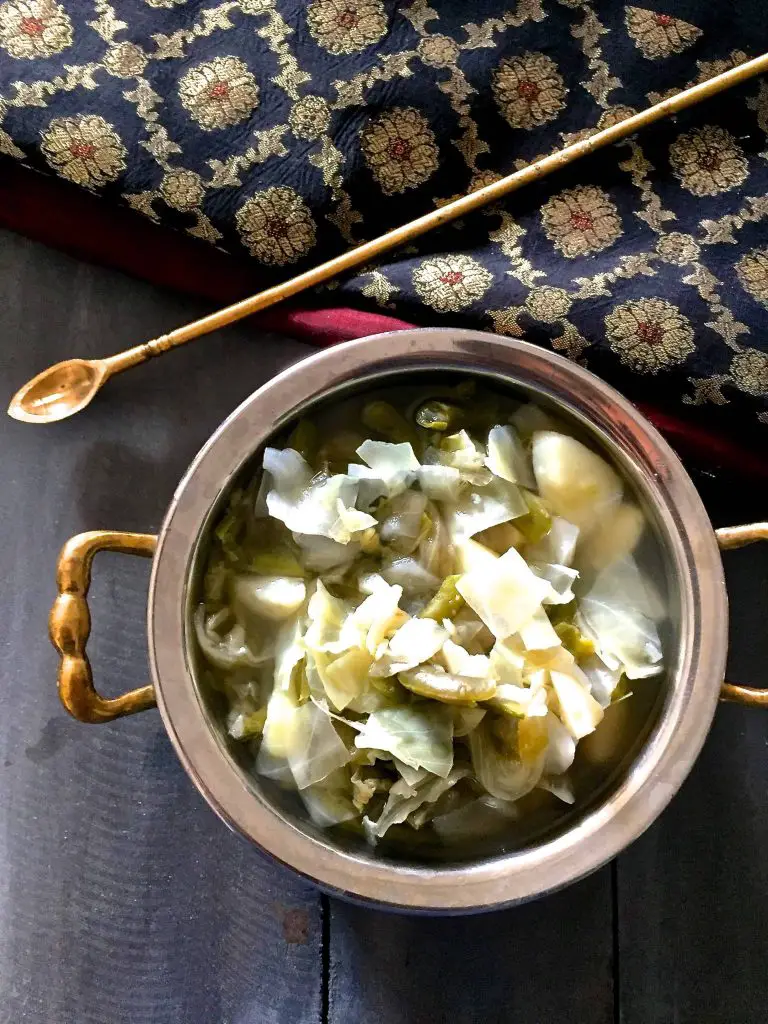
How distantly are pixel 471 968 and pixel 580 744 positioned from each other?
294 mm

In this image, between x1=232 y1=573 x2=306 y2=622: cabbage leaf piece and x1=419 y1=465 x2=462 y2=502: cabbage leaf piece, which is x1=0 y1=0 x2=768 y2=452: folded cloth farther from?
x1=232 y1=573 x2=306 y2=622: cabbage leaf piece

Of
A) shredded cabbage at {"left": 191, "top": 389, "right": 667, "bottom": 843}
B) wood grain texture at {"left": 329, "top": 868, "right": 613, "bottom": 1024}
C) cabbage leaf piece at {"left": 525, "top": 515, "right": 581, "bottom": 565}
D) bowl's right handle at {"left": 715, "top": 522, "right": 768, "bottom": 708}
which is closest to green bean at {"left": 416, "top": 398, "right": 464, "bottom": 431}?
shredded cabbage at {"left": 191, "top": 389, "right": 667, "bottom": 843}

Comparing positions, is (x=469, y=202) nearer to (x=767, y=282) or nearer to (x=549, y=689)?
(x=767, y=282)

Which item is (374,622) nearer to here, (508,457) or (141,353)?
(508,457)

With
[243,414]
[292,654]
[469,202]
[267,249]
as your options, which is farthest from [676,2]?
[292,654]

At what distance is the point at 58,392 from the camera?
89 cm

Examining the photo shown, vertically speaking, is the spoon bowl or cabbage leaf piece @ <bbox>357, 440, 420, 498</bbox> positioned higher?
the spoon bowl

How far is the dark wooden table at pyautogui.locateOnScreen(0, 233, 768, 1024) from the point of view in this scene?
87 cm

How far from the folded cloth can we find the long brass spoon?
0.02 meters

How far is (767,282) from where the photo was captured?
0.85 m

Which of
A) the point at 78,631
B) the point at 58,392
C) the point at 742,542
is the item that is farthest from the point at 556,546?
the point at 58,392

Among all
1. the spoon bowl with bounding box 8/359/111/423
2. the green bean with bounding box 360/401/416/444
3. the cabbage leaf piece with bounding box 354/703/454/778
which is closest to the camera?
the cabbage leaf piece with bounding box 354/703/454/778

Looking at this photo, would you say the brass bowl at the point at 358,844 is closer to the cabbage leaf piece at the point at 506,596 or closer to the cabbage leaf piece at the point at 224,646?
the cabbage leaf piece at the point at 224,646

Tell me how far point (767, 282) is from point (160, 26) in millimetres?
637
